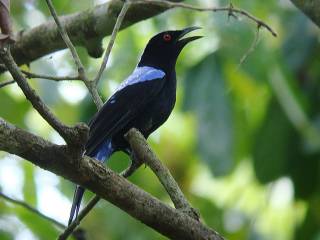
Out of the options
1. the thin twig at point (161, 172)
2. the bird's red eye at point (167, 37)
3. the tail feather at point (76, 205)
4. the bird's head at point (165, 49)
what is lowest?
the bird's head at point (165, 49)

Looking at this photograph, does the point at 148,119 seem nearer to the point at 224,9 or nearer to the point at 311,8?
the point at 224,9

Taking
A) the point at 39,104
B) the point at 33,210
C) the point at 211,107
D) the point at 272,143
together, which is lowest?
the point at 272,143

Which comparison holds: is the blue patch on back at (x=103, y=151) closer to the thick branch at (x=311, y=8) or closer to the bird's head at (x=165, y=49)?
the bird's head at (x=165, y=49)

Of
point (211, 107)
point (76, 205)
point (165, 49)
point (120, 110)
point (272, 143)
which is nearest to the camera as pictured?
point (76, 205)

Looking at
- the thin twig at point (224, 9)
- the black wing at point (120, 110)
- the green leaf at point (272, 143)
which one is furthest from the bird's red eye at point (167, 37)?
the green leaf at point (272, 143)

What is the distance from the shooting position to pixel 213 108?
6.02 meters

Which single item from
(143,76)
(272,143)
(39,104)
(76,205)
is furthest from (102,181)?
(272,143)

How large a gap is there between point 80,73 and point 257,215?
3391mm

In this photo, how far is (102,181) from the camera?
3258mm

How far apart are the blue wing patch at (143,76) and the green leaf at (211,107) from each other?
646 millimetres

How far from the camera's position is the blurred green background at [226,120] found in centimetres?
588

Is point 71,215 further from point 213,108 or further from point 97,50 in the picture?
point 213,108

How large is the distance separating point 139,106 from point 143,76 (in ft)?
1.22

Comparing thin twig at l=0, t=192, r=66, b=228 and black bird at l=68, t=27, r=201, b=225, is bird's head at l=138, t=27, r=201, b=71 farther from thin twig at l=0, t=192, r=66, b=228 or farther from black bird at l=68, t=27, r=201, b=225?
thin twig at l=0, t=192, r=66, b=228
